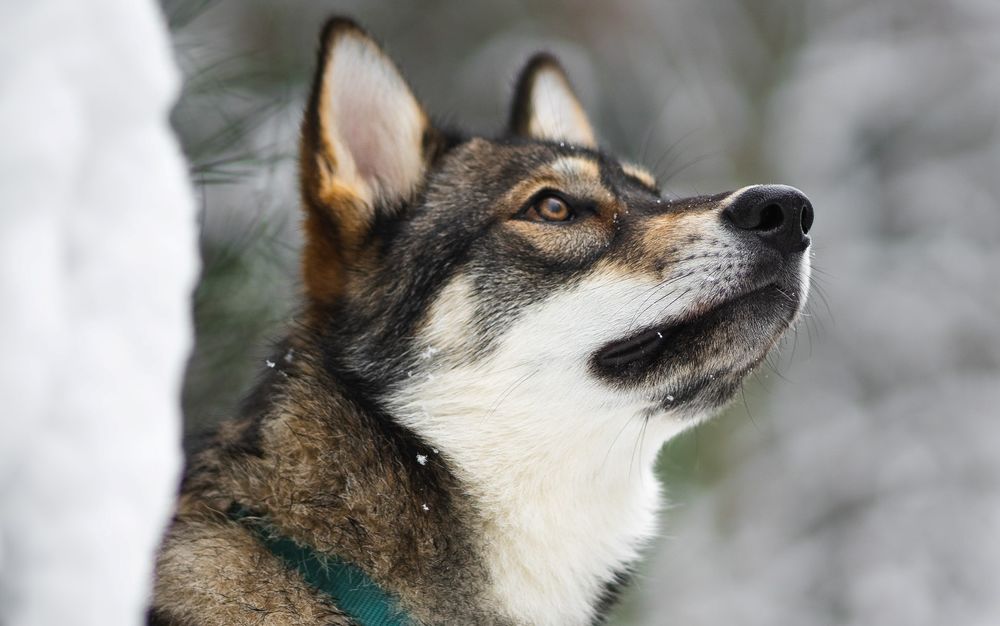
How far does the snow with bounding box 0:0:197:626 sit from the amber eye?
128cm

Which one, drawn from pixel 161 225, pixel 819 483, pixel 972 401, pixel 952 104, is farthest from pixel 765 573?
pixel 161 225

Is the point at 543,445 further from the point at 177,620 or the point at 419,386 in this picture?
the point at 177,620

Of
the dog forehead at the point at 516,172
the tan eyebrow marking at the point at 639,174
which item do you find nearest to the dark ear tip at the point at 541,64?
the tan eyebrow marking at the point at 639,174

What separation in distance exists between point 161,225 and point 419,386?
1150 millimetres

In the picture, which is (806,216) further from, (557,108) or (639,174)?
(557,108)

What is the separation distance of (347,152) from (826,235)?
21.2 ft

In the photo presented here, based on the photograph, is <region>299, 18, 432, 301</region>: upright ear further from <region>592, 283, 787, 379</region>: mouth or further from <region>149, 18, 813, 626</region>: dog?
<region>592, 283, 787, 379</region>: mouth

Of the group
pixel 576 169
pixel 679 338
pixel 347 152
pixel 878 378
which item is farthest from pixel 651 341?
pixel 878 378

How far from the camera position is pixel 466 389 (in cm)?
248

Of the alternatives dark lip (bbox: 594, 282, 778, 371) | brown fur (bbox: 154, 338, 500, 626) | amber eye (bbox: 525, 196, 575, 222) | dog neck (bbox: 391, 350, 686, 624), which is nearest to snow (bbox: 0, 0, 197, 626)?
brown fur (bbox: 154, 338, 500, 626)

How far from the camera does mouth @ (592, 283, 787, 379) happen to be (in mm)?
2350

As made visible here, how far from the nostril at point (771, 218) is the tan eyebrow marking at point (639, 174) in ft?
2.21

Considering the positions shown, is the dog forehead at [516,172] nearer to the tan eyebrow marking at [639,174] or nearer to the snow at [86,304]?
the tan eyebrow marking at [639,174]

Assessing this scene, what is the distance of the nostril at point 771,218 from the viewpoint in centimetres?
239
